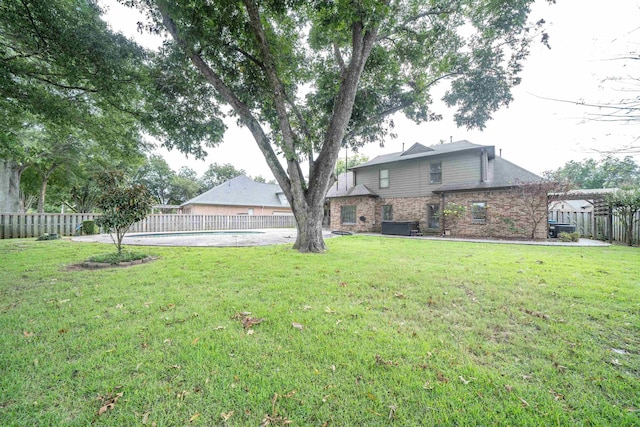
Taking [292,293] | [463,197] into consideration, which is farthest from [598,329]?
[463,197]

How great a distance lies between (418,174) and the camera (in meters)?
15.8

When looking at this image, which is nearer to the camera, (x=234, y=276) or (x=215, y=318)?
(x=215, y=318)

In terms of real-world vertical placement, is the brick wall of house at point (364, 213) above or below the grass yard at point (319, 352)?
above

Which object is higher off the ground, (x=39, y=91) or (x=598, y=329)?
(x=39, y=91)

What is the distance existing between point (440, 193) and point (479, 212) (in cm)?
224

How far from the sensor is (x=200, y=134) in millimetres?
8680

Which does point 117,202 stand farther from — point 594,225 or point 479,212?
point 594,225

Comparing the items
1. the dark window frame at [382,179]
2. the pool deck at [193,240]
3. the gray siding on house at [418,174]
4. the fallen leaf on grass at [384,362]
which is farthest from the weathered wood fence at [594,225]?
the fallen leaf on grass at [384,362]

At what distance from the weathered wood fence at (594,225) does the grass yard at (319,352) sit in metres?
10.4

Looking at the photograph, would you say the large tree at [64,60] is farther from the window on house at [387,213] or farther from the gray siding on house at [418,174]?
the window on house at [387,213]

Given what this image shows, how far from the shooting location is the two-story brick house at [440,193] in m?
12.8

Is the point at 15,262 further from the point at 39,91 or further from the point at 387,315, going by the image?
the point at 387,315

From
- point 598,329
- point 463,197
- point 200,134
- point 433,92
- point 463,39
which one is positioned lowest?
point 598,329

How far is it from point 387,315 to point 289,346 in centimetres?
132
